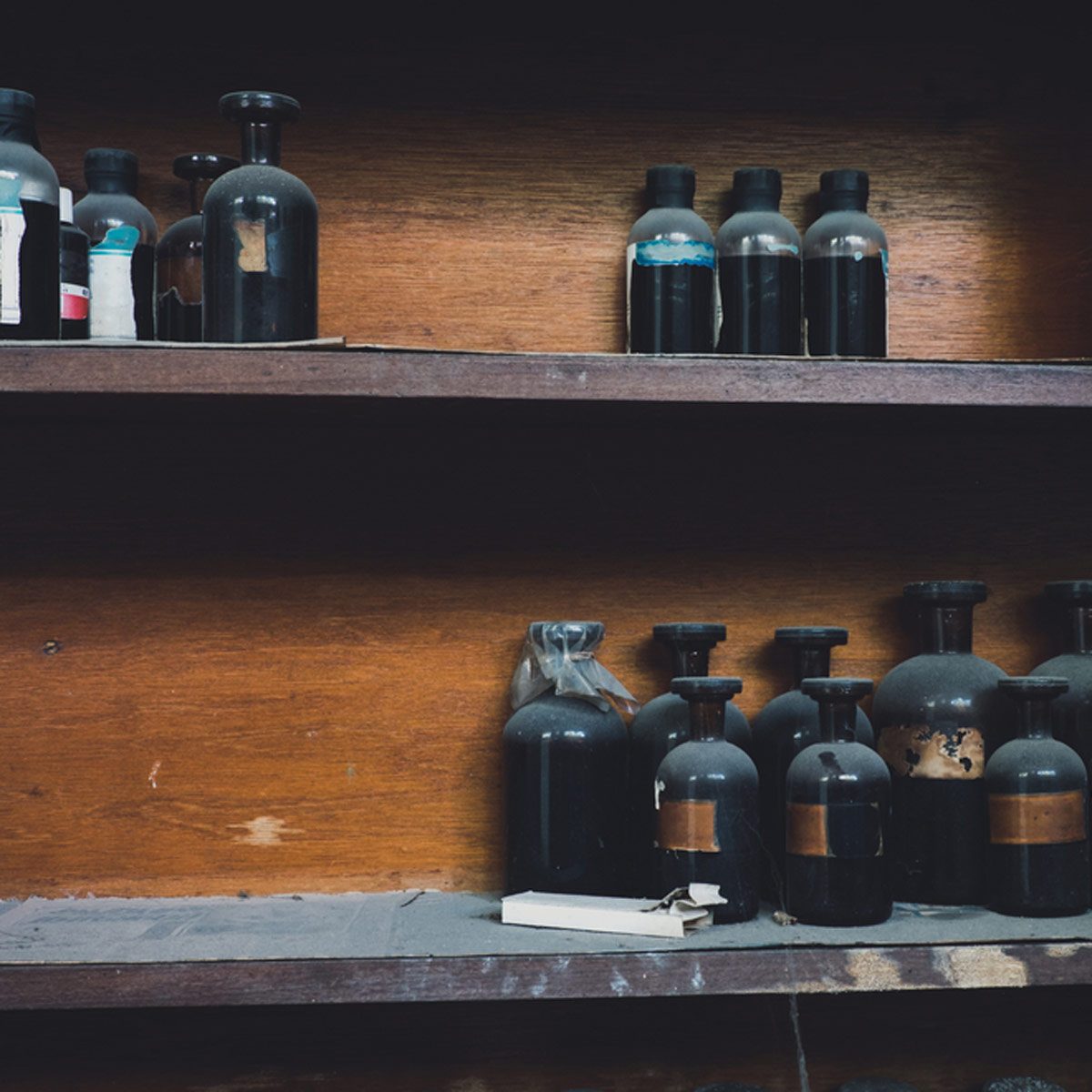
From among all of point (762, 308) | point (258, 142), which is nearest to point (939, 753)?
point (762, 308)

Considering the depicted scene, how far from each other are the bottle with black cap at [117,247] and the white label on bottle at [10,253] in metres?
0.11

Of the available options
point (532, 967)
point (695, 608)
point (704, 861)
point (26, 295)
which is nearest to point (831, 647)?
point (695, 608)

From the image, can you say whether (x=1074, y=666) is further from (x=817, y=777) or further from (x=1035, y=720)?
(x=817, y=777)

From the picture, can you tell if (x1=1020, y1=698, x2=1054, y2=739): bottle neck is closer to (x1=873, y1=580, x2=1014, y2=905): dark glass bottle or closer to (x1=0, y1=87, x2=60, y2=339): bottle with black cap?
(x1=873, y1=580, x2=1014, y2=905): dark glass bottle

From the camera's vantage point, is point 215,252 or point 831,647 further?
point 831,647

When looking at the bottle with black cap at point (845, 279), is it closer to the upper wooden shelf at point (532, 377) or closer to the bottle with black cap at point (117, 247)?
the upper wooden shelf at point (532, 377)

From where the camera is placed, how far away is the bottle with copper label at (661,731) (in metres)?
1.26

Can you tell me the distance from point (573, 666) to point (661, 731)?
0.10 metres

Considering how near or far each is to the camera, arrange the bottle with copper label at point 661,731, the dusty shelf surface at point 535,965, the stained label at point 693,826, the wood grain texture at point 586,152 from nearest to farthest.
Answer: the dusty shelf surface at point 535,965 → the stained label at point 693,826 → the bottle with copper label at point 661,731 → the wood grain texture at point 586,152

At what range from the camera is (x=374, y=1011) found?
137cm

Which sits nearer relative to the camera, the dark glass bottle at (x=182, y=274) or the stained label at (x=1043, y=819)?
the stained label at (x=1043, y=819)

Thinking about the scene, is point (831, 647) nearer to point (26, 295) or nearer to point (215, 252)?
point (215, 252)

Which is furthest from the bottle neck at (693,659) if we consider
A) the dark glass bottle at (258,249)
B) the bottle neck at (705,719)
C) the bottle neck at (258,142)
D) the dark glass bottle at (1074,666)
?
the bottle neck at (258,142)

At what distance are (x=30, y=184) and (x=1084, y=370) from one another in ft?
3.04
